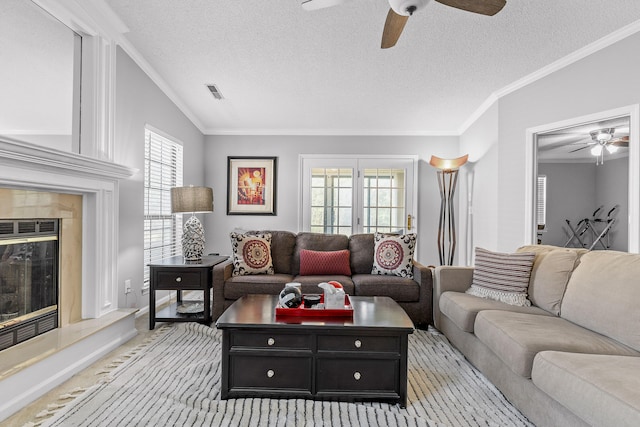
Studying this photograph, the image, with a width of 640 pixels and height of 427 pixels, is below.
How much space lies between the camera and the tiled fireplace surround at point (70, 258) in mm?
2061

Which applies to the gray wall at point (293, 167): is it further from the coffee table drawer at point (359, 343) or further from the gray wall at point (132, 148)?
the coffee table drawer at point (359, 343)

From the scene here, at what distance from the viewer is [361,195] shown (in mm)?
5934

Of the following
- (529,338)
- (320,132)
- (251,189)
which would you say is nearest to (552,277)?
(529,338)

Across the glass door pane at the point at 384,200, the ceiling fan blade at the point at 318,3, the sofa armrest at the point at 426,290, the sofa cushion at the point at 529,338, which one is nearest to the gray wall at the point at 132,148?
the ceiling fan blade at the point at 318,3

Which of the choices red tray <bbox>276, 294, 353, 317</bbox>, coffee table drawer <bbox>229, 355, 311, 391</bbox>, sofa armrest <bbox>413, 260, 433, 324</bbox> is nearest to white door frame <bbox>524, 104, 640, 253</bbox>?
sofa armrest <bbox>413, 260, 433, 324</bbox>

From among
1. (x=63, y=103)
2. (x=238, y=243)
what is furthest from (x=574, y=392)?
(x=63, y=103)

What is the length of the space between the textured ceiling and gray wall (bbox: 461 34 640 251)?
19 cm

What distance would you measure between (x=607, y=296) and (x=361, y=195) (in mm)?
3988

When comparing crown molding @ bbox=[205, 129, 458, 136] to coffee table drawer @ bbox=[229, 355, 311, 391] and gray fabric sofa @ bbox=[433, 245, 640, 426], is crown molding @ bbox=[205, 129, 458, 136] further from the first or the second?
coffee table drawer @ bbox=[229, 355, 311, 391]

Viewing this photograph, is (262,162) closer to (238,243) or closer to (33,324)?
(238,243)

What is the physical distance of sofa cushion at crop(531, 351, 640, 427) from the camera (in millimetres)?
1344

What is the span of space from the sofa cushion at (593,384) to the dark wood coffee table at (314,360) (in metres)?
0.67

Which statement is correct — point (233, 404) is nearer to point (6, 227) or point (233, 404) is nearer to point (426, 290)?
point (6, 227)

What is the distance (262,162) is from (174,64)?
2415 millimetres
